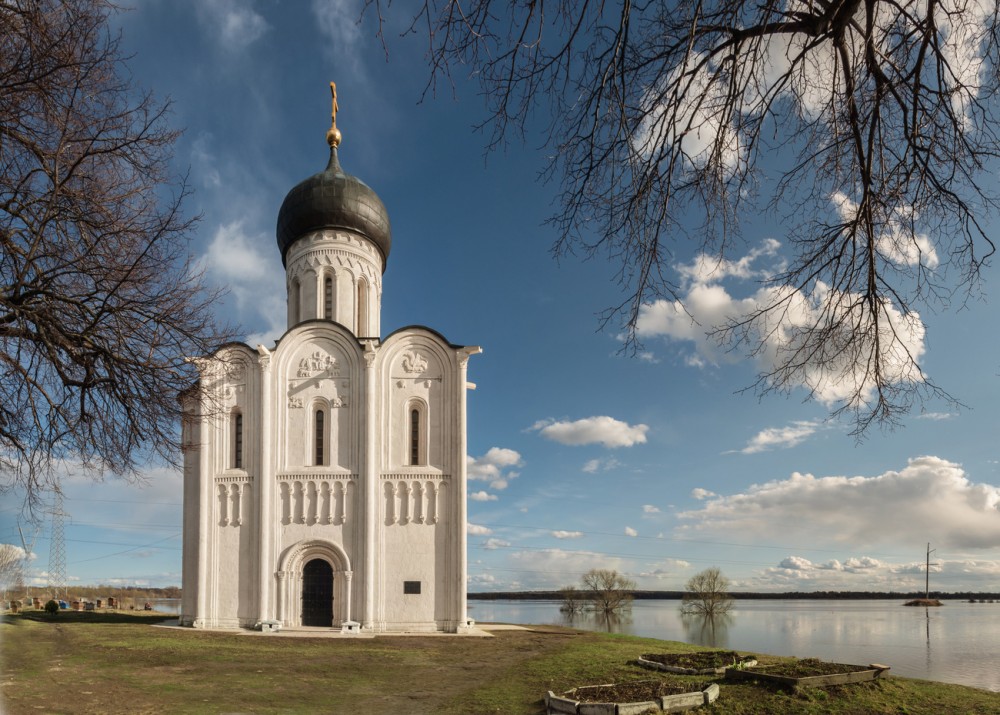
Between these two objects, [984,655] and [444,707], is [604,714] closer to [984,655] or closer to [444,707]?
[444,707]

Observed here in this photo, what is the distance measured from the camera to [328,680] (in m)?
11.0

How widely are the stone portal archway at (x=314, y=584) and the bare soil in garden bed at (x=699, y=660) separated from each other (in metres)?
9.98

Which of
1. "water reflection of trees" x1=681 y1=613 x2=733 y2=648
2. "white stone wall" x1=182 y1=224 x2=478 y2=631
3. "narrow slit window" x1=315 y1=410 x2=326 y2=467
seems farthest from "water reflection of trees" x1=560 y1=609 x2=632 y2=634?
"narrow slit window" x1=315 y1=410 x2=326 y2=467

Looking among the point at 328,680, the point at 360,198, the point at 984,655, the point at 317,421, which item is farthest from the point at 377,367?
the point at 984,655

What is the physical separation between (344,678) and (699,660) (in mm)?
5487

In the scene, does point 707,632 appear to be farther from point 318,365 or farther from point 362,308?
point 318,365

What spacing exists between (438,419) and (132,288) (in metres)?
14.5

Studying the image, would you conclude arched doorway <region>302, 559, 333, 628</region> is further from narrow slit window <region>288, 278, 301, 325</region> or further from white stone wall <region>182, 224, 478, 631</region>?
narrow slit window <region>288, 278, 301, 325</region>

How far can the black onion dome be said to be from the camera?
2428 cm

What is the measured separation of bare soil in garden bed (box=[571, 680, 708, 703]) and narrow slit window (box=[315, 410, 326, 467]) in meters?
13.5

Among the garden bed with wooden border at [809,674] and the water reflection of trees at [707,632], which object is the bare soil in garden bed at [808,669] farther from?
the water reflection of trees at [707,632]

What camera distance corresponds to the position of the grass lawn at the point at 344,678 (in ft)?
28.1

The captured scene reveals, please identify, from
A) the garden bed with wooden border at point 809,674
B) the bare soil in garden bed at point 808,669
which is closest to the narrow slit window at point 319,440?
the garden bed with wooden border at point 809,674

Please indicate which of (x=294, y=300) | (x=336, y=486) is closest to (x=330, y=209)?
(x=294, y=300)
